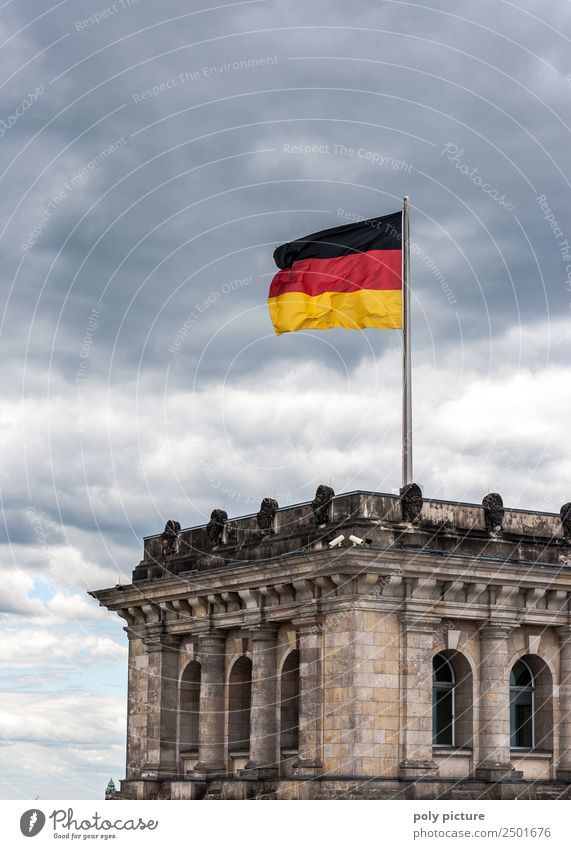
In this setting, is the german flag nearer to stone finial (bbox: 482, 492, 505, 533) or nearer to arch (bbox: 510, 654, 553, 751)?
stone finial (bbox: 482, 492, 505, 533)

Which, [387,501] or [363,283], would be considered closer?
[387,501]

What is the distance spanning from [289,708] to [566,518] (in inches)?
468

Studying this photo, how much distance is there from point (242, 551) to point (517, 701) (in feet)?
36.3

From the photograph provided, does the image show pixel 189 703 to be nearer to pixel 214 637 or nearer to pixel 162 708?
pixel 162 708

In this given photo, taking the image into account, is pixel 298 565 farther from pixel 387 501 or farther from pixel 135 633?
pixel 135 633

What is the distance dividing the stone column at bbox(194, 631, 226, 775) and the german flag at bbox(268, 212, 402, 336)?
11.9 m

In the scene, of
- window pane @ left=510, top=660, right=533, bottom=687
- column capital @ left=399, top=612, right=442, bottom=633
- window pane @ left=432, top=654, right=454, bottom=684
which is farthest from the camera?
window pane @ left=510, top=660, right=533, bottom=687

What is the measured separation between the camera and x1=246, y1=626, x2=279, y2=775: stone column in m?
50.6

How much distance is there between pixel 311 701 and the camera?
1879 inches

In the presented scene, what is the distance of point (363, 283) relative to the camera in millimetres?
51750
